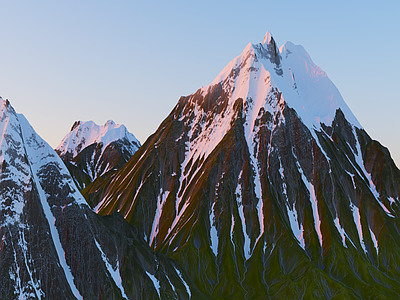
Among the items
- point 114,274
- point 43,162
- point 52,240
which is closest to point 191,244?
point 114,274

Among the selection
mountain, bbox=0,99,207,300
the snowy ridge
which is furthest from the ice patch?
the snowy ridge

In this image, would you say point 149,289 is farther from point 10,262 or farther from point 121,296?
point 10,262

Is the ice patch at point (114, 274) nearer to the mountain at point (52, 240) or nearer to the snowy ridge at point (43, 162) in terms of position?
the mountain at point (52, 240)

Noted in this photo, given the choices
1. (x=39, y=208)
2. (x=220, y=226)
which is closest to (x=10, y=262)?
(x=39, y=208)

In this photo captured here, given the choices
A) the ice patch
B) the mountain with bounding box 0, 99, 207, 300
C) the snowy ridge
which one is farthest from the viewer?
the ice patch

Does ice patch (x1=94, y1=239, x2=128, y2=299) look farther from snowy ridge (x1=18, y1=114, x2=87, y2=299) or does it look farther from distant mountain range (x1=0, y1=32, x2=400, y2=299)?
snowy ridge (x1=18, y1=114, x2=87, y2=299)

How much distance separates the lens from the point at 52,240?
304 feet

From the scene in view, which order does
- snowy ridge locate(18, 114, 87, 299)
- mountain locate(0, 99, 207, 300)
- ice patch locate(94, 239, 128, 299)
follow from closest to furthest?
1. mountain locate(0, 99, 207, 300)
2. snowy ridge locate(18, 114, 87, 299)
3. ice patch locate(94, 239, 128, 299)

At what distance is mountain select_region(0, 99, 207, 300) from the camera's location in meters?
84.9

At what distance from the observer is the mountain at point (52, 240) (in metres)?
84.9

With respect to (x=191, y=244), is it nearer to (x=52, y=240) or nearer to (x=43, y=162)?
(x=43, y=162)

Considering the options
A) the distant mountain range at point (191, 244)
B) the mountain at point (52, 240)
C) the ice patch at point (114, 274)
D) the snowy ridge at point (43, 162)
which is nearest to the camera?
the mountain at point (52, 240)

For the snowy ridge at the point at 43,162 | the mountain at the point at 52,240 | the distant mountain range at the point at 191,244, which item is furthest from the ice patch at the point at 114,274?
the snowy ridge at the point at 43,162

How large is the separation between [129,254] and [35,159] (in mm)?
30888
